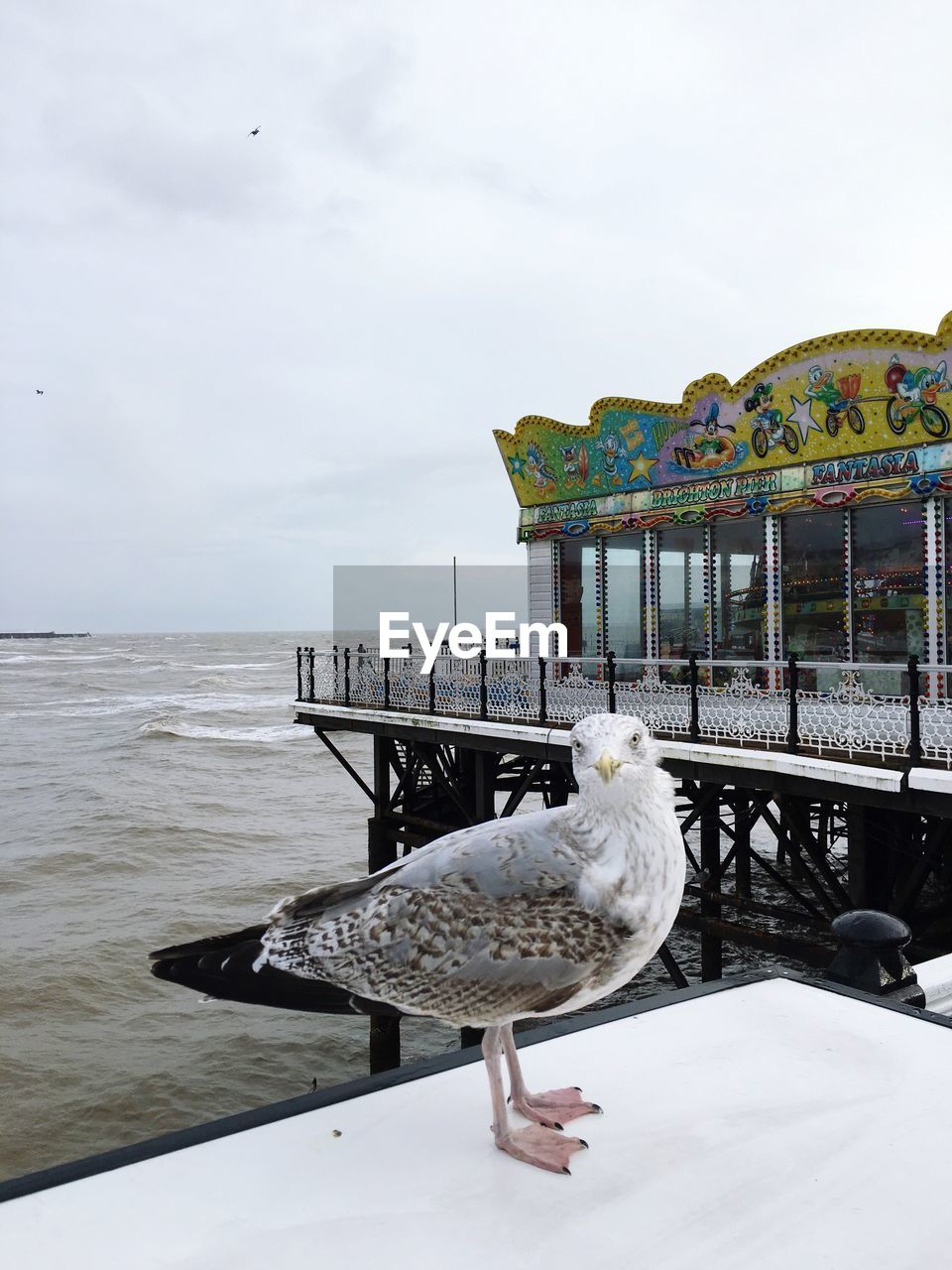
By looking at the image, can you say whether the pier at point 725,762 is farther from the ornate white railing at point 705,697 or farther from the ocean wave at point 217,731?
the ocean wave at point 217,731

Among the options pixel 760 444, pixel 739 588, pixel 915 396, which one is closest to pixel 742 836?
pixel 739 588

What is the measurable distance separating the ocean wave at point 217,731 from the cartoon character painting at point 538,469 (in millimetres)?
27603

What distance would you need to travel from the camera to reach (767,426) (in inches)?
530

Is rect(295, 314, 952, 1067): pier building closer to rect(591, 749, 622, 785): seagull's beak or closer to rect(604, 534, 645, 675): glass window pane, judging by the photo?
rect(604, 534, 645, 675): glass window pane

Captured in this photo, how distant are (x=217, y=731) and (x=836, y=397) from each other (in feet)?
Answer: 126

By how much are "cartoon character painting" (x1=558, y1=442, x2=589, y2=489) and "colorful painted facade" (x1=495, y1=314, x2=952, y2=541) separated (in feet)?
0.07

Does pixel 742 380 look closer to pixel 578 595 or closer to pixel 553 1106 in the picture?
pixel 578 595

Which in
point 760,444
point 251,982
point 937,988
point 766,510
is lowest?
point 937,988

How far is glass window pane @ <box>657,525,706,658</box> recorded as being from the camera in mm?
14711

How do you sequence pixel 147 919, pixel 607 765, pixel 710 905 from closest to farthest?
pixel 607 765
pixel 710 905
pixel 147 919

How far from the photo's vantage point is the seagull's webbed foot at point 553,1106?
2715 mm

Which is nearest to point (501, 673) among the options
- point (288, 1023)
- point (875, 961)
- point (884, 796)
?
point (288, 1023)

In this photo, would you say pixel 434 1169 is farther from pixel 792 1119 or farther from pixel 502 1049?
pixel 792 1119

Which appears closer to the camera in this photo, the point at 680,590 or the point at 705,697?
the point at 705,697
